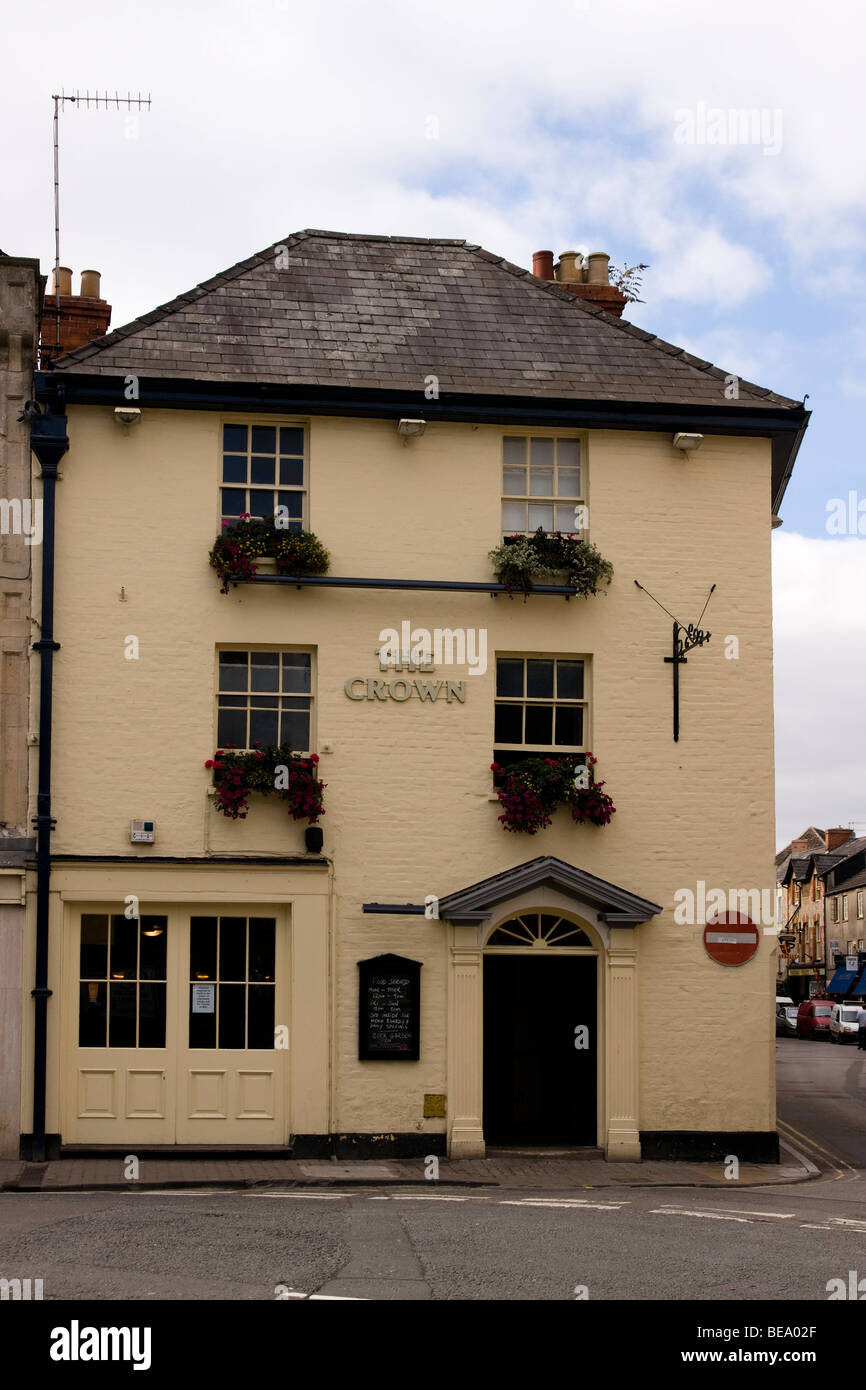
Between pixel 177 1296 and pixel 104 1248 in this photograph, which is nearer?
pixel 177 1296

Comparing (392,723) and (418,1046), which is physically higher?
(392,723)

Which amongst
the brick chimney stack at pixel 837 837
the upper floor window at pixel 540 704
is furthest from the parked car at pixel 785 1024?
the upper floor window at pixel 540 704

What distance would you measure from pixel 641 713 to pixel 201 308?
23.4ft

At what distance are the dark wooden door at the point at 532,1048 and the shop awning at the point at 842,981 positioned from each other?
173 feet

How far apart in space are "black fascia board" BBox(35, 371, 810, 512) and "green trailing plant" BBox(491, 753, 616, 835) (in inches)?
160

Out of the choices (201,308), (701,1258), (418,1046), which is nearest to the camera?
(701,1258)

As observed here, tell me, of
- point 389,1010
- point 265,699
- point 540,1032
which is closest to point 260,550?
point 265,699

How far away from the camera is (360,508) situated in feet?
57.1

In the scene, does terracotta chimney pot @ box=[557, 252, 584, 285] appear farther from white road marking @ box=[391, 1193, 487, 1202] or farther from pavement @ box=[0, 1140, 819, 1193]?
white road marking @ box=[391, 1193, 487, 1202]

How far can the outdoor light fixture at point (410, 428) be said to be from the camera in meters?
17.3

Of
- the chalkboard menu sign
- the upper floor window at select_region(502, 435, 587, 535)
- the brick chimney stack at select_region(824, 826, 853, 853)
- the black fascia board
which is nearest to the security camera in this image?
the black fascia board

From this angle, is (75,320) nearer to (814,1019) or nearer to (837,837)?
(814,1019)

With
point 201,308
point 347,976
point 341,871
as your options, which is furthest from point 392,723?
point 201,308

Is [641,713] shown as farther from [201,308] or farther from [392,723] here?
[201,308]
